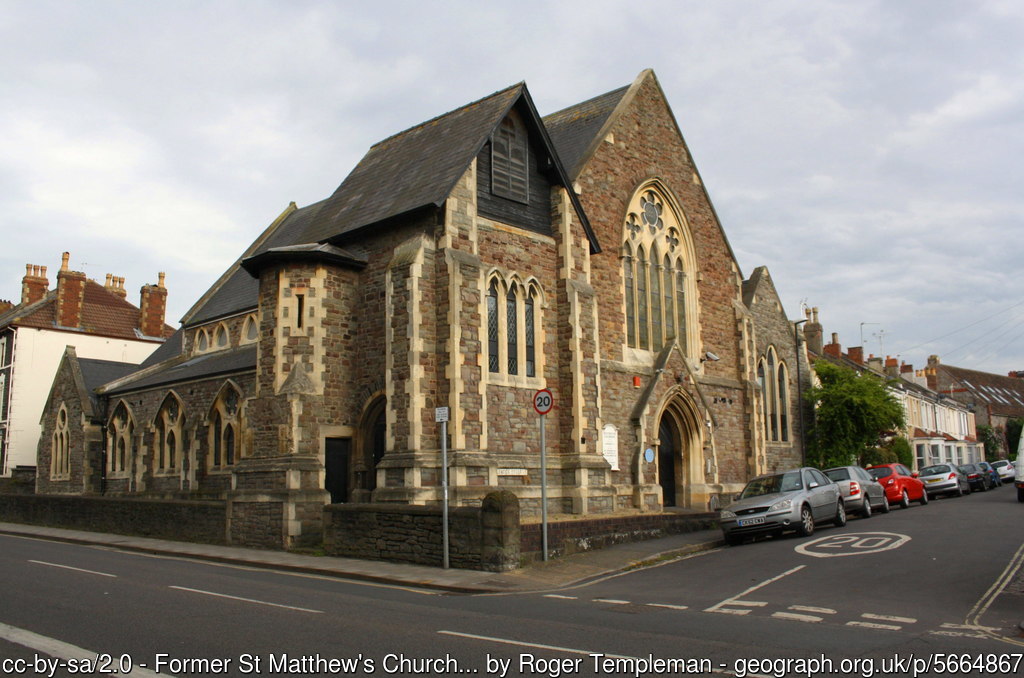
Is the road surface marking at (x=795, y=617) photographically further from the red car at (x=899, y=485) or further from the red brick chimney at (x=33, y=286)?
the red brick chimney at (x=33, y=286)

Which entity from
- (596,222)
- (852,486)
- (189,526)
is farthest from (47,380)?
(852,486)

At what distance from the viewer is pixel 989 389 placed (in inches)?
3600

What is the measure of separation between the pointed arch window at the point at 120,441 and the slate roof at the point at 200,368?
3.31 feet

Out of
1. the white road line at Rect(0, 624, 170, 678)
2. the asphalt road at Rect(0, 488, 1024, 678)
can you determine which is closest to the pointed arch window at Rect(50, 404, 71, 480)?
the asphalt road at Rect(0, 488, 1024, 678)

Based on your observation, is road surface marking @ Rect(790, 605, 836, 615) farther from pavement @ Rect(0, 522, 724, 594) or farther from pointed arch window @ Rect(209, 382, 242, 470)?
pointed arch window @ Rect(209, 382, 242, 470)

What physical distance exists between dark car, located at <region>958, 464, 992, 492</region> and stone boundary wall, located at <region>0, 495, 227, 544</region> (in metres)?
31.8

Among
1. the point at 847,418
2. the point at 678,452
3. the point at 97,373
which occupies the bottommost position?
the point at 678,452

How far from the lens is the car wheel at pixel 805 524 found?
18.0 metres

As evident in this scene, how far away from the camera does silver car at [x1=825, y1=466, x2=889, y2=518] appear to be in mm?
22391

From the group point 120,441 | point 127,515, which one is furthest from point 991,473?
point 120,441

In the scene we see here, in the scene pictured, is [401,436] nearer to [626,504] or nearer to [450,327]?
[450,327]

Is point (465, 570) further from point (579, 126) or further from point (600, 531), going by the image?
point (579, 126)

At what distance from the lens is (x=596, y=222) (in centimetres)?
2455

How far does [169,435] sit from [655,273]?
18.2m
